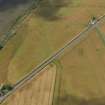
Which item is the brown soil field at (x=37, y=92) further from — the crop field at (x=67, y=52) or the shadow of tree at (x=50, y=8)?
the shadow of tree at (x=50, y=8)

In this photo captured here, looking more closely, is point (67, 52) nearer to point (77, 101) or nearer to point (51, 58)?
point (51, 58)

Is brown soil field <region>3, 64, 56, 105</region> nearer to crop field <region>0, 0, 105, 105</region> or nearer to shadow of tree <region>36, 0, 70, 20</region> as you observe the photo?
crop field <region>0, 0, 105, 105</region>

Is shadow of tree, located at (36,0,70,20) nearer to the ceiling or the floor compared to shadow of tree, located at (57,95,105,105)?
nearer to the ceiling

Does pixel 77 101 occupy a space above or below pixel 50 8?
below

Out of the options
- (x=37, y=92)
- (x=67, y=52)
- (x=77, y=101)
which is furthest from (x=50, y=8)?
(x=77, y=101)

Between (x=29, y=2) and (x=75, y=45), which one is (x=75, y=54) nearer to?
(x=75, y=45)

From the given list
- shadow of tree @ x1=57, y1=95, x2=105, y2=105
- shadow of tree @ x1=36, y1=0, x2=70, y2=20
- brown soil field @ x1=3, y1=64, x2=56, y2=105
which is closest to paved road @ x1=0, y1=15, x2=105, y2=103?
brown soil field @ x1=3, y1=64, x2=56, y2=105

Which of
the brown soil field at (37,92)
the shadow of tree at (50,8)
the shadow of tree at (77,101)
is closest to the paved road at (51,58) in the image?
the brown soil field at (37,92)

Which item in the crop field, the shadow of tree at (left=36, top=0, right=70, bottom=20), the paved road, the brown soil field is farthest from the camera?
the shadow of tree at (left=36, top=0, right=70, bottom=20)
